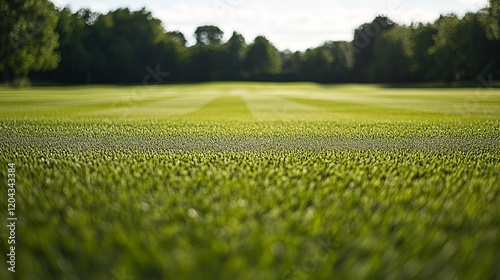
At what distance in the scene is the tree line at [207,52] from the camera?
51.2 meters

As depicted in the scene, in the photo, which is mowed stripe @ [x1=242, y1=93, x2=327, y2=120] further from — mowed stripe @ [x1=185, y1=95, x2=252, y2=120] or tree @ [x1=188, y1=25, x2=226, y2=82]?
tree @ [x1=188, y1=25, x2=226, y2=82]

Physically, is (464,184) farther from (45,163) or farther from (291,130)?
(291,130)

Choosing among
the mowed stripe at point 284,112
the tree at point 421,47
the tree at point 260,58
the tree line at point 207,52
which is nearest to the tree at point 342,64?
the tree line at point 207,52

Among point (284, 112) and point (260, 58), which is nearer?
point (284, 112)

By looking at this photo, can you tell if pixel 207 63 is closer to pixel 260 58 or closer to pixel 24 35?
pixel 260 58

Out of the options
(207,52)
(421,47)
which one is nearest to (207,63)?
(207,52)

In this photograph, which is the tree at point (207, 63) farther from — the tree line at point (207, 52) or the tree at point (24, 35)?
the tree at point (24, 35)

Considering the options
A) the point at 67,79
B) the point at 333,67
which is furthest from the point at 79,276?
the point at 333,67

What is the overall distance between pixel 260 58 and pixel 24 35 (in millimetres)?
55529

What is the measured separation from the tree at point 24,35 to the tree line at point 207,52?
0.12 metres

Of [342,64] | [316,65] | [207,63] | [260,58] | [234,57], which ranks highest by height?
[260,58]

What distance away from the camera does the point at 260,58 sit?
314 feet

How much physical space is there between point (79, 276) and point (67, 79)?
82.5 meters

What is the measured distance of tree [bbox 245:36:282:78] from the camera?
94938 mm
